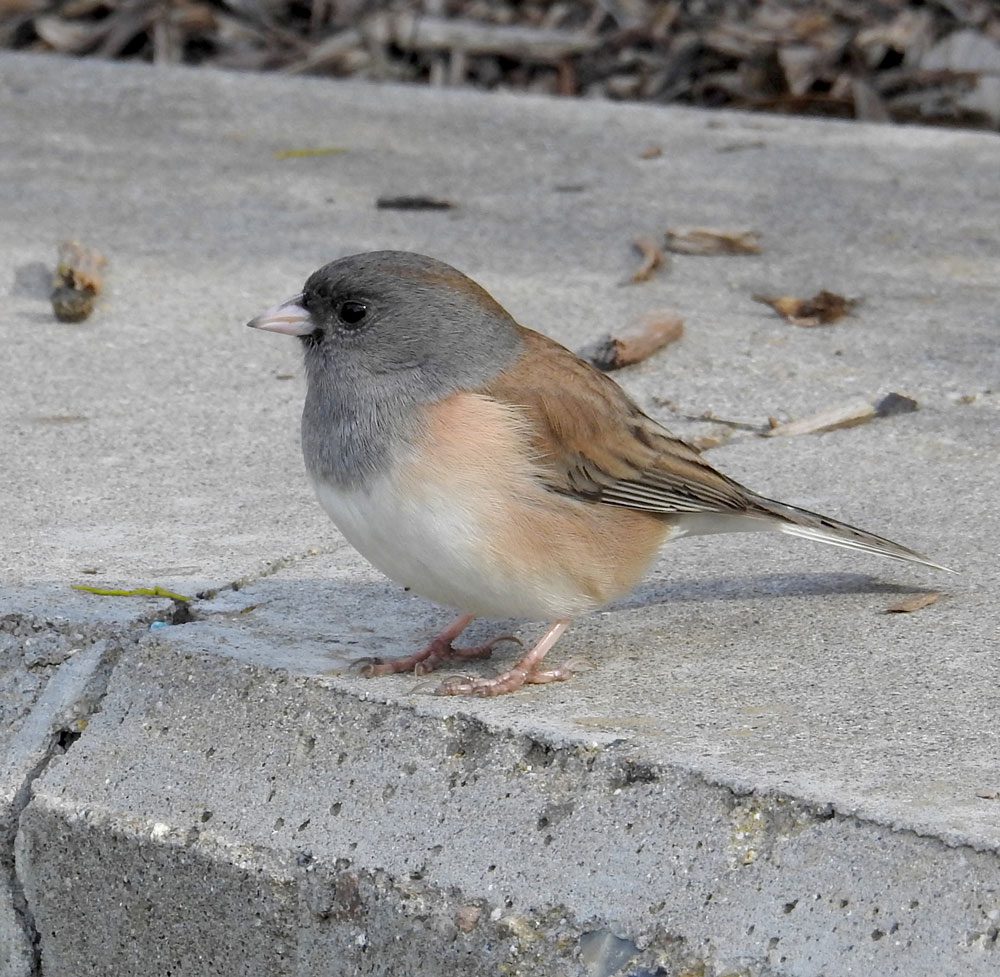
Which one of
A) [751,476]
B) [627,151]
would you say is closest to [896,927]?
[751,476]

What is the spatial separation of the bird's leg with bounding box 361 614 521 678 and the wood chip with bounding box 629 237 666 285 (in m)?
1.93

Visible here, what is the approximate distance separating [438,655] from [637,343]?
62.7 inches

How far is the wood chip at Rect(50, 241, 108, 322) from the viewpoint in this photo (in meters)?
4.54

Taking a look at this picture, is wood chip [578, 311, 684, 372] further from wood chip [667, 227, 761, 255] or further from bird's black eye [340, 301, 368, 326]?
bird's black eye [340, 301, 368, 326]

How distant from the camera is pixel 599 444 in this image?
294 centimetres

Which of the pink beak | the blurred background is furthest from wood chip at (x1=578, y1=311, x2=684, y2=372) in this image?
the blurred background

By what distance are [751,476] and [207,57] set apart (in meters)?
4.57

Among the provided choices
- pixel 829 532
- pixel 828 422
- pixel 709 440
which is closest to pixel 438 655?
pixel 829 532

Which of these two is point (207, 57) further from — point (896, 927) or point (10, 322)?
point (896, 927)

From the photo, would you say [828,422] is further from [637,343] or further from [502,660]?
[502,660]

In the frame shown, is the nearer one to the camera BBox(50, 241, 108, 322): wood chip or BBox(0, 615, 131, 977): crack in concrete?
BBox(0, 615, 131, 977): crack in concrete

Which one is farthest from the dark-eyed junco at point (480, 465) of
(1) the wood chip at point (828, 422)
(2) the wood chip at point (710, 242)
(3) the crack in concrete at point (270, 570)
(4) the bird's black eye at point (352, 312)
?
(2) the wood chip at point (710, 242)

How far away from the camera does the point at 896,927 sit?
2188mm

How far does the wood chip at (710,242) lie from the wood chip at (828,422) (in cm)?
114
